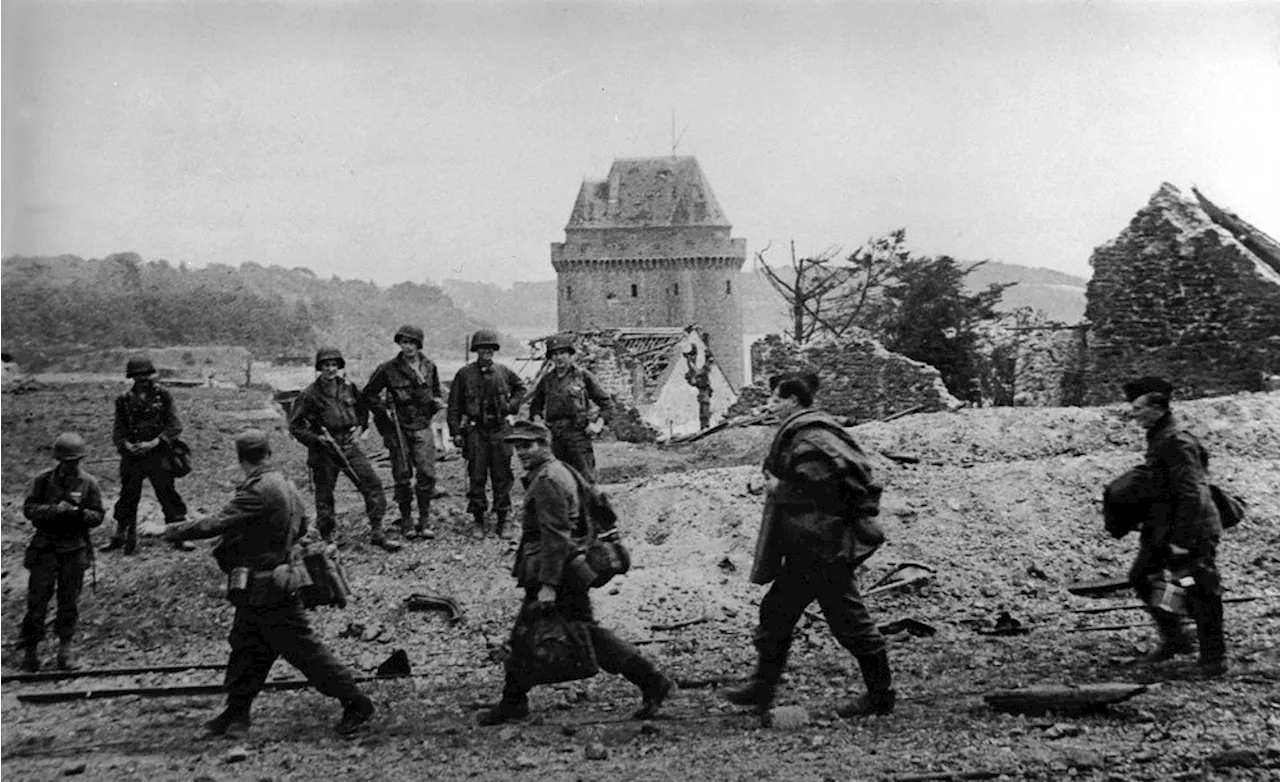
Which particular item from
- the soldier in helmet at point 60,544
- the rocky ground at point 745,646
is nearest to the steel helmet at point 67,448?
the soldier in helmet at point 60,544

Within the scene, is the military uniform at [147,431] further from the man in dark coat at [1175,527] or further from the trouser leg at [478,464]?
the man in dark coat at [1175,527]

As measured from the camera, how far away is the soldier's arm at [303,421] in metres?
8.98

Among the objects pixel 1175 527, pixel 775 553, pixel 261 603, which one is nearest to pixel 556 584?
pixel 775 553

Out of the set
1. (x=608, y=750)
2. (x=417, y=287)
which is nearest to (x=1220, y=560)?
(x=608, y=750)

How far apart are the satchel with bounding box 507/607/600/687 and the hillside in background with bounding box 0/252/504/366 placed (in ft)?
34.1

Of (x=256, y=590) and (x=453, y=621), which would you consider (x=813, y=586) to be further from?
(x=453, y=621)

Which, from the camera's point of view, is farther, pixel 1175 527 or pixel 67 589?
pixel 67 589

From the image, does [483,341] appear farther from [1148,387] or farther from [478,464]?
[1148,387]

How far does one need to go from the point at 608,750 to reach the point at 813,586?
1.33m

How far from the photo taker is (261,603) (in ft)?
18.0

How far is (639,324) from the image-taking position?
59.3 metres

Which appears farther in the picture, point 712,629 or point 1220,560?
point 1220,560

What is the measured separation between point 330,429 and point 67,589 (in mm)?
2455

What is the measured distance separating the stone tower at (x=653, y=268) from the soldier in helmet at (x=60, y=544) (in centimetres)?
5148
